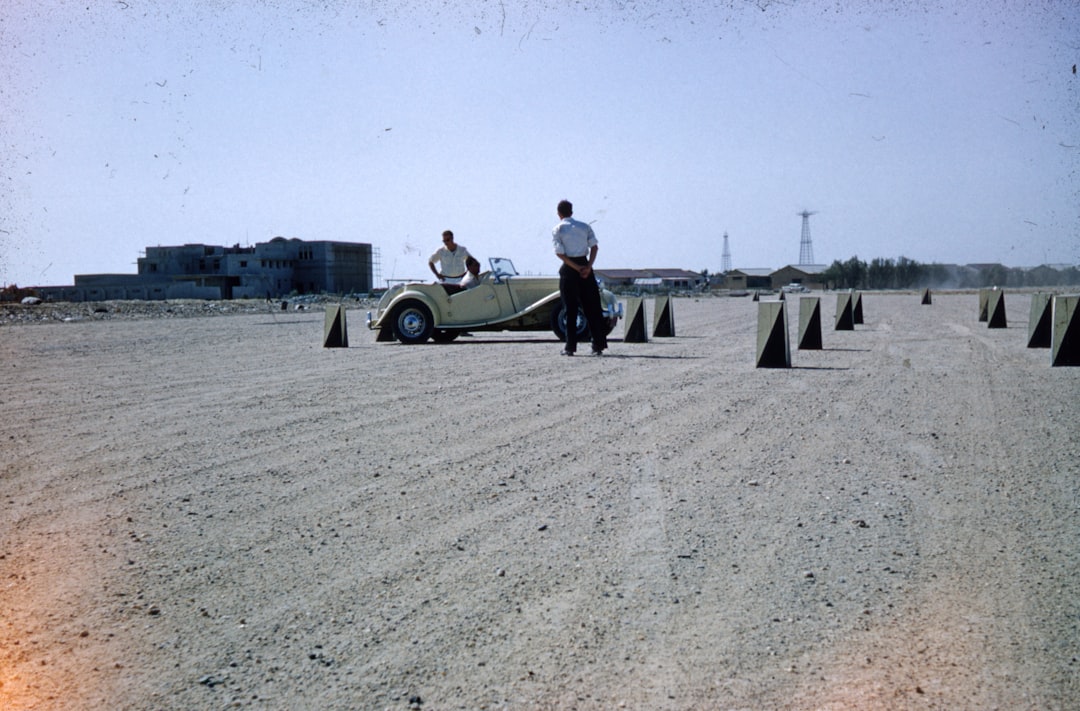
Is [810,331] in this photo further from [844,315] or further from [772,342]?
[844,315]

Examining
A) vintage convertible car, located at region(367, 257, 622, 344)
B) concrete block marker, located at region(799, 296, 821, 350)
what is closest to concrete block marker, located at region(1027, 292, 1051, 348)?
concrete block marker, located at region(799, 296, 821, 350)

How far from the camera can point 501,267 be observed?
16.4 meters

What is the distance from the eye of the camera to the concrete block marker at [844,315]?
20109 mm

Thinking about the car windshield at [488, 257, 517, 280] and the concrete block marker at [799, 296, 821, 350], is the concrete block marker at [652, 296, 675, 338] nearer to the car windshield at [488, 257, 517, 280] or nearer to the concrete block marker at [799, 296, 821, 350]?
the car windshield at [488, 257, 517, 280]

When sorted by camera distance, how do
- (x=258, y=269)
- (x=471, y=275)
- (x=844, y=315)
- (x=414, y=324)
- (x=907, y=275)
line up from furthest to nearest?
(x=907, y=275), (x=258, y=269), (x=844, y=315), (x=414, y=324), (x=471, y=275)

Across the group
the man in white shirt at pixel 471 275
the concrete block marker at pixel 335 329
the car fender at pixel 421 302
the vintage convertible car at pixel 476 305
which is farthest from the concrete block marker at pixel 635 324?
the concrete block marker at pixel 335 329

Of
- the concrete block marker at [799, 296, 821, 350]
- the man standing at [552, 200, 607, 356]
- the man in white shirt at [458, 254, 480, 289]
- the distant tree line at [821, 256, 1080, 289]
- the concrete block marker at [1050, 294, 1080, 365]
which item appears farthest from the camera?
the distant tree line at [821, 256, 1080, 289]

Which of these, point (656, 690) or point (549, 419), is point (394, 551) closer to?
point (656, 690)

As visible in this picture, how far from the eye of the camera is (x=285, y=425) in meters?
7.30

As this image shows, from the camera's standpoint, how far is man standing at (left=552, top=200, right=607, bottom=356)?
13.0 metres

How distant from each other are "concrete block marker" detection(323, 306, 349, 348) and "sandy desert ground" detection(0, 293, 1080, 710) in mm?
7231

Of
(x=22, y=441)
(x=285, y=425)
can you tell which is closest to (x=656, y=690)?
(x=285, y=425)

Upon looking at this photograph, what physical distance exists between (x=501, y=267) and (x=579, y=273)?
11.7 ft

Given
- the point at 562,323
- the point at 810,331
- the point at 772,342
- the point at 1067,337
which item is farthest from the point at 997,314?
the point at 772,342
